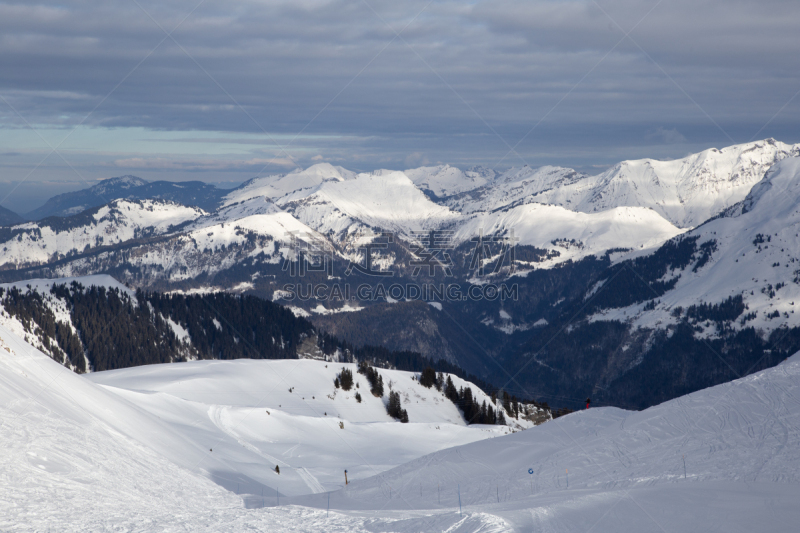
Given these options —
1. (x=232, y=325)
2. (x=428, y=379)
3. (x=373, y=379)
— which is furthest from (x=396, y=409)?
(x=232, y=325)

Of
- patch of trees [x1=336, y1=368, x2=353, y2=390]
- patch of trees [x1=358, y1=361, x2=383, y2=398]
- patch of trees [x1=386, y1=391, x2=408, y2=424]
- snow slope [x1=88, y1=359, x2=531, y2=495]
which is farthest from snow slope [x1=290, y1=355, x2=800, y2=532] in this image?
patch of trees [x1=336, y1=368, x2=353, y2=390]

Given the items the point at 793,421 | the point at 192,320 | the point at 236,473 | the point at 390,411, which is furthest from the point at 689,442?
the point at 192,320

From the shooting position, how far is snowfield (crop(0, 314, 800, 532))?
1777 centimetres

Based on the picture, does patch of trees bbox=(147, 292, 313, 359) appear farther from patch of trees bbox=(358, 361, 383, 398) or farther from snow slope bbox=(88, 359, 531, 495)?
patch of trees bbox=(358, 361, 383, 398)

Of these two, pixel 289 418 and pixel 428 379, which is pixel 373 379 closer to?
pixel 428 379

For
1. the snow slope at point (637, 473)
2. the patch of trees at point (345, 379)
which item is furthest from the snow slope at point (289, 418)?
the snow slope at point (637, 473)

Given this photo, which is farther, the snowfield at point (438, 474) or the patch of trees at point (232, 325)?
the patch of trees at point (232, 325)

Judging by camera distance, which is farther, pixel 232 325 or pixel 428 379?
pixel 232 325

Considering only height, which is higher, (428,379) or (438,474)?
(428,379)

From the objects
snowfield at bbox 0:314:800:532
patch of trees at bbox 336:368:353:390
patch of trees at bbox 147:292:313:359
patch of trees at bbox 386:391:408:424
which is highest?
patch of trees at bbox 147:292:313:359

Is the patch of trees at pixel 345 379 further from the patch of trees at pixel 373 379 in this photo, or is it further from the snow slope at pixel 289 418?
the patch of trees at pixel 373 379

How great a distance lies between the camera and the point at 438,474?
28516mm

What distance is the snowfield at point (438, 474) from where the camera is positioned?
17.8 meters

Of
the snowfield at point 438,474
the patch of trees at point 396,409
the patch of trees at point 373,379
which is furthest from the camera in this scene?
the patch of trees at point 373,379
